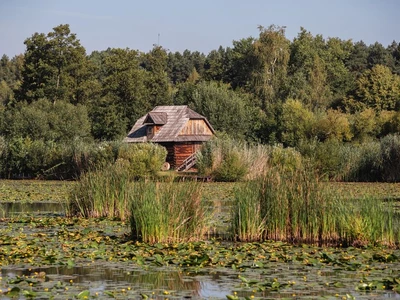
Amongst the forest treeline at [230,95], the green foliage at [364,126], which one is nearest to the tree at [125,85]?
the forest treeline at [230,95]

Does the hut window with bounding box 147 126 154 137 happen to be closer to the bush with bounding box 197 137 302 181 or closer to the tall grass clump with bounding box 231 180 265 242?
the bush with bounding box 197 137 302 181

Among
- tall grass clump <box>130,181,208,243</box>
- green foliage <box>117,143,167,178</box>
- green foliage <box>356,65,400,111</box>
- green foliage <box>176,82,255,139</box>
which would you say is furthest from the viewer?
green foliage <box>356,65,400,111</box>

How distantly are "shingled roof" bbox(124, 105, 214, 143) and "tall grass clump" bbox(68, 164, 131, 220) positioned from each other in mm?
40324

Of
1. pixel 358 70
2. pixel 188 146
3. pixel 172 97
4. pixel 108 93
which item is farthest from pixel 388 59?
pixel 188 146

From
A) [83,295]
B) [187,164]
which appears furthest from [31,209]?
[187,164]

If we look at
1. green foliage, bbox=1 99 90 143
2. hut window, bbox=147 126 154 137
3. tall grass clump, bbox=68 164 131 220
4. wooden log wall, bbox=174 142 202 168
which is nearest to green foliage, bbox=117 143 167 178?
green foliage, bbox=1 99 90 143

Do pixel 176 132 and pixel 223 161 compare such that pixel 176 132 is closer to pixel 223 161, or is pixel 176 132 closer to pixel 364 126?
pixel 364 126

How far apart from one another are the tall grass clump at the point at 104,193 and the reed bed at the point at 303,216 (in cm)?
490

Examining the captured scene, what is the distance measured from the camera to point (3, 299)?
495 inches

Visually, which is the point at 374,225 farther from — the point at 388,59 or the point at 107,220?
the point at 388,59

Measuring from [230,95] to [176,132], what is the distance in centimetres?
1537

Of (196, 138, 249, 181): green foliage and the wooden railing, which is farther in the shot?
the wooden railing

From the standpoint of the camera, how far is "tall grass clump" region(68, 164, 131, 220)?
75.2 feet

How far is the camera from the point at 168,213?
17891mm
